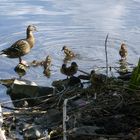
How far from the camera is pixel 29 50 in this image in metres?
8.99

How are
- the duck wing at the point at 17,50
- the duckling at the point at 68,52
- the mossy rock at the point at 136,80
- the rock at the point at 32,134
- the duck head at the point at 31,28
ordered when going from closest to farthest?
the rock at the point at 32,134, the mossy rock at the point at 136,80, the duckling at the point at 68,52, the duck wing at the point at 17,50, the duck head at the point at 31,28

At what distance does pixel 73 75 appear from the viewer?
7.38 m

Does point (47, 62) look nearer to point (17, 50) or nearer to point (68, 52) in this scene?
point (68, 52)

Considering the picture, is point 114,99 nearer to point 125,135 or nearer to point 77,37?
point 125,135

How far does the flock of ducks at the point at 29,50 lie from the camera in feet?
24.7

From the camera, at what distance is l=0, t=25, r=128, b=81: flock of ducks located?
7520mm

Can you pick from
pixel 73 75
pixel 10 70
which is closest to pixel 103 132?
pixel 73 75

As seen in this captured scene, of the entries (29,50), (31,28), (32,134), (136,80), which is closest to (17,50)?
(29,50)

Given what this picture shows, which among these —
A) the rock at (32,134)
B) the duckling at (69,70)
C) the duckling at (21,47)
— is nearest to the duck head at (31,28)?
the duckling at (21,47)

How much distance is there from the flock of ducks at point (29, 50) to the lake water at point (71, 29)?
102 mm

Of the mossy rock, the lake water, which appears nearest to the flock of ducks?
the lake water

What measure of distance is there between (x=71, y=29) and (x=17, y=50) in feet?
4.47

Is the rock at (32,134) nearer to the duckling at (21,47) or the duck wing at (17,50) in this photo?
the duckling at (21,47)

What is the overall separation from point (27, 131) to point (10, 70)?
269cm
